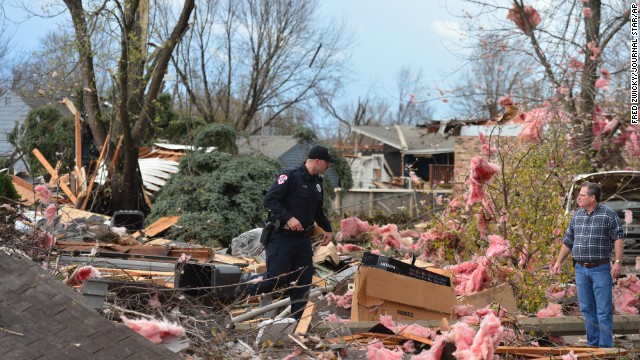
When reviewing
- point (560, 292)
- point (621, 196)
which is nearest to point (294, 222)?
point (560, 292)

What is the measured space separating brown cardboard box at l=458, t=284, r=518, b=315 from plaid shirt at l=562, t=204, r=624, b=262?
915mm

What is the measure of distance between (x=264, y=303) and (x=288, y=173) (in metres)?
1.30

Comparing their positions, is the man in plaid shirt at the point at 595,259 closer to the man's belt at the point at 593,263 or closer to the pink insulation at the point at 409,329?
the man's belt at the point at 593,263

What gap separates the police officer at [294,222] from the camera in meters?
7.68

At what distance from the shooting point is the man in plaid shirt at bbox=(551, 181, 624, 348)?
7.47 m

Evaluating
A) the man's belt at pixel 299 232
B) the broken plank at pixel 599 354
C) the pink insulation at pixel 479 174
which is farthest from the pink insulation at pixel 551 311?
the man's belt at pixel 299 232

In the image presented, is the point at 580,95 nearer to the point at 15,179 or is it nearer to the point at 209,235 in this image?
the point at 209,235

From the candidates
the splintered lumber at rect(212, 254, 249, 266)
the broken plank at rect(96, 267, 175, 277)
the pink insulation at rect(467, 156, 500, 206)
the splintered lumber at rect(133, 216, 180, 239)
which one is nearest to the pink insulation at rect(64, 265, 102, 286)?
the broken plank at rect(96, 267, 175, 277)

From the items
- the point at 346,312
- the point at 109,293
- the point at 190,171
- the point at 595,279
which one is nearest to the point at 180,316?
the point at 109,293

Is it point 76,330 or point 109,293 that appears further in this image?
point 109,293

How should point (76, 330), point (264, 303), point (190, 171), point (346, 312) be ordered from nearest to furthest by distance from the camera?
point (76, 330), point (264, 303), point (346, 312), point (190, 171)

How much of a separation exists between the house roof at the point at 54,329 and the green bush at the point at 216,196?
8.91 meters

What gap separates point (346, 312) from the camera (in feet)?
29.1

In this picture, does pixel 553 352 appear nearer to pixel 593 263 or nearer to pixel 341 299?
pixel 593 263
